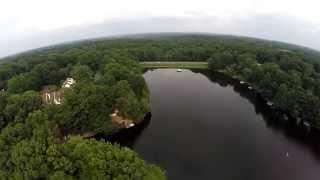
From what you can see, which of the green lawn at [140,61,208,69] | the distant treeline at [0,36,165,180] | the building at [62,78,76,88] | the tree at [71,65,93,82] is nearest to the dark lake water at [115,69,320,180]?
the distant treeline at [0,36,165,180]

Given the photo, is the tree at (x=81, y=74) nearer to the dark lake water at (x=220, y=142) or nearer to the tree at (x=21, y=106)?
the tree at (x=21, y=106)

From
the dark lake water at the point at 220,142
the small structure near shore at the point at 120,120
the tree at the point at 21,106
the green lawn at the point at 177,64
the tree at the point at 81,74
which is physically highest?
the tree at the point at 81,74

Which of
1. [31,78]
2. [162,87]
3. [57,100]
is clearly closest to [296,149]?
[162,87]

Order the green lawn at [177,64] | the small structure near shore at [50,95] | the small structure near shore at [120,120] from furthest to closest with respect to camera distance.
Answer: the green lawn at [177,64]
the small structure near shore at [50,95]
the small structure near shore at [120,120]

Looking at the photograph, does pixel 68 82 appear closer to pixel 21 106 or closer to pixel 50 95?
pixel 50 95

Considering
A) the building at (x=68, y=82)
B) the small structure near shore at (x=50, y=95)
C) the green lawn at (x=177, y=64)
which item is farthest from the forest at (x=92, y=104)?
the green lawn at (x=177, y=64)

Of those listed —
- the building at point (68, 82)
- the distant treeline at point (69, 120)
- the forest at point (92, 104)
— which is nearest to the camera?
the distant treeline at point (69, 120)

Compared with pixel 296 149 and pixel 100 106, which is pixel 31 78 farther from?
pixel 296 149
